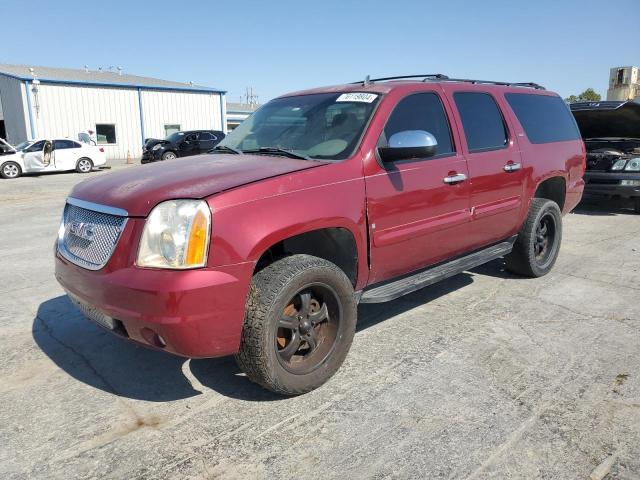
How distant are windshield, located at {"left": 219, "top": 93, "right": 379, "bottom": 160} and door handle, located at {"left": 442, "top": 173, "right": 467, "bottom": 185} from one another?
2.62 feet

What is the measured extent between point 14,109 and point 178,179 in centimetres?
3163

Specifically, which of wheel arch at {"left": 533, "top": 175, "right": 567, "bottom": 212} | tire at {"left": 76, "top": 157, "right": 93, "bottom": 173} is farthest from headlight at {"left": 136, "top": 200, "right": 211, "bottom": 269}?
tire at {"left": 76, "top": 157, "right": 93, "bottom": 173}

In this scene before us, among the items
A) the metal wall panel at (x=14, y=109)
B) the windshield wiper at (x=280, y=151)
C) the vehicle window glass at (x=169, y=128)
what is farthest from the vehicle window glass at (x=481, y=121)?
the vehicle window glass at (x=169, y=128)

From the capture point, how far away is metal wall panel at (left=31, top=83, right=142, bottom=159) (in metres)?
27.6

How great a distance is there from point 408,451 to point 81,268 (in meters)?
2.02

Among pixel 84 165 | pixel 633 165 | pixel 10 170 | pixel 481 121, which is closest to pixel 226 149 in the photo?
pixel 481 121

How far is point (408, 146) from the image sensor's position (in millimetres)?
3309

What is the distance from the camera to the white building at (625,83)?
3141 centimetres


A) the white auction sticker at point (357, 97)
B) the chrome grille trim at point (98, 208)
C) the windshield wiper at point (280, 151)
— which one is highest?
the white auction sticker at point (357, 97)

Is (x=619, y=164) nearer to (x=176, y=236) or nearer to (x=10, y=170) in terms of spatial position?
(x=176, y=236)

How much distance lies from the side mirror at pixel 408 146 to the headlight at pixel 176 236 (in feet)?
4.49

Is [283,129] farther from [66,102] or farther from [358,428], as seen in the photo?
[66,102]

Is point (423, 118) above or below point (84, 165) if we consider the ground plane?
above

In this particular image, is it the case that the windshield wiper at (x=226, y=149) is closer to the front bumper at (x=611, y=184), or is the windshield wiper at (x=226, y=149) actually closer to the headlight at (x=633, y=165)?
the front bumper at (x=611, y=184)
